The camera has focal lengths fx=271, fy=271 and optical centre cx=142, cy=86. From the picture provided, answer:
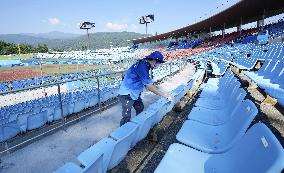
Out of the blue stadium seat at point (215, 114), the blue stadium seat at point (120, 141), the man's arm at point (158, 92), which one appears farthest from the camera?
the man's arm at point (158, 92)

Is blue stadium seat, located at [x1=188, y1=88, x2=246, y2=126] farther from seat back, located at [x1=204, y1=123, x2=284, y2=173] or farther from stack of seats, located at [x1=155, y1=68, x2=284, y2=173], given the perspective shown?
seat back, located at [x1=204, y1=123, x2=284, y2=173]

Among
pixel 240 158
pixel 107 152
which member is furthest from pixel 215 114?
pixel 107 152

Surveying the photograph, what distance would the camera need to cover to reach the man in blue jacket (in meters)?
4.09

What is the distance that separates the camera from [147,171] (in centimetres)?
348

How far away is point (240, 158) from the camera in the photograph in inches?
89.5

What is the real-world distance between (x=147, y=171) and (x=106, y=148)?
113 centimetres

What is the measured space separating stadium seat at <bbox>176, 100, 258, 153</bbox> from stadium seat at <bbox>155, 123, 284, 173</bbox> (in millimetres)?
105

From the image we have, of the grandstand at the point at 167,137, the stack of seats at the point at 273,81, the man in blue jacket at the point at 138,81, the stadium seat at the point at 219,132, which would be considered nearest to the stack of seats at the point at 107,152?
the grandstand at the point at 167,137

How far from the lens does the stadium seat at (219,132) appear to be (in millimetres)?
2643

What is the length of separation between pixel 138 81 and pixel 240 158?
232cm

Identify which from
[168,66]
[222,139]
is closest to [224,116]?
[222,139]

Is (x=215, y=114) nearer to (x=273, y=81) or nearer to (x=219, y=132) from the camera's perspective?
(x=219, y=132)

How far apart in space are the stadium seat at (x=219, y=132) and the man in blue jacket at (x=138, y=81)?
32.9 inches

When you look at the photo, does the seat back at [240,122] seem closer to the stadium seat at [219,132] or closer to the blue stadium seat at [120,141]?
the stadium seat at [219,132]
